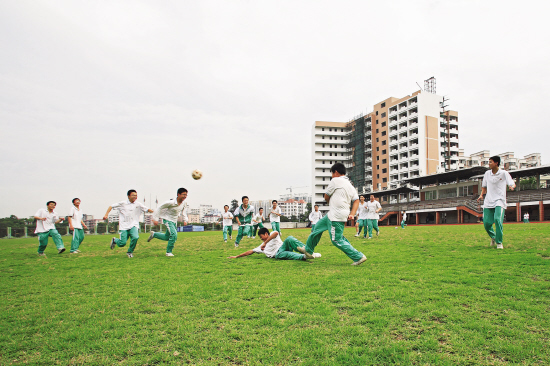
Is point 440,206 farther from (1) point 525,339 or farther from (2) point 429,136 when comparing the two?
(1) point 525,339

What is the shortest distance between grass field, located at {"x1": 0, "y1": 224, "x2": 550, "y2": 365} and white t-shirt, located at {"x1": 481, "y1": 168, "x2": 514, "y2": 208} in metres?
2.84

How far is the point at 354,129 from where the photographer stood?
99.1 metres

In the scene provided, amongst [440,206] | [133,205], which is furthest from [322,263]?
[440,206]

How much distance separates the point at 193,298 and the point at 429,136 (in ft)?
270

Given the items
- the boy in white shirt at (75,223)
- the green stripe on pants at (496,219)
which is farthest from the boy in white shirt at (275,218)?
the green stripe on pants at (496,219)

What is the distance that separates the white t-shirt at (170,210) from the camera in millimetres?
10367

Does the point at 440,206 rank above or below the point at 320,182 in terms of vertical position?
below

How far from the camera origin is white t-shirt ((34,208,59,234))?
12047 mm

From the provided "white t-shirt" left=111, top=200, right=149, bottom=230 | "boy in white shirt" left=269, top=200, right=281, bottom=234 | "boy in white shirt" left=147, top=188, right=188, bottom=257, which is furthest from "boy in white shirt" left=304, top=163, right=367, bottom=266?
"boy in white shirt" left=269, top=200, right=281, bottom=234

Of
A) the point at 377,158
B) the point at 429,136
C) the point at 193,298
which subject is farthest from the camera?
the point at 377,158

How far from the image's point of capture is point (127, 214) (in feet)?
35.8

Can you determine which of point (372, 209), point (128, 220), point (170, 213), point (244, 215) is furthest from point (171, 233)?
point (372, 209)

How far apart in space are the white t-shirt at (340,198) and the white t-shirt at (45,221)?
36.4 feet

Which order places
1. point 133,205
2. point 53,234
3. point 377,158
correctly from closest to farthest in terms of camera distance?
point 133,205, point 53,234, point 377,158
